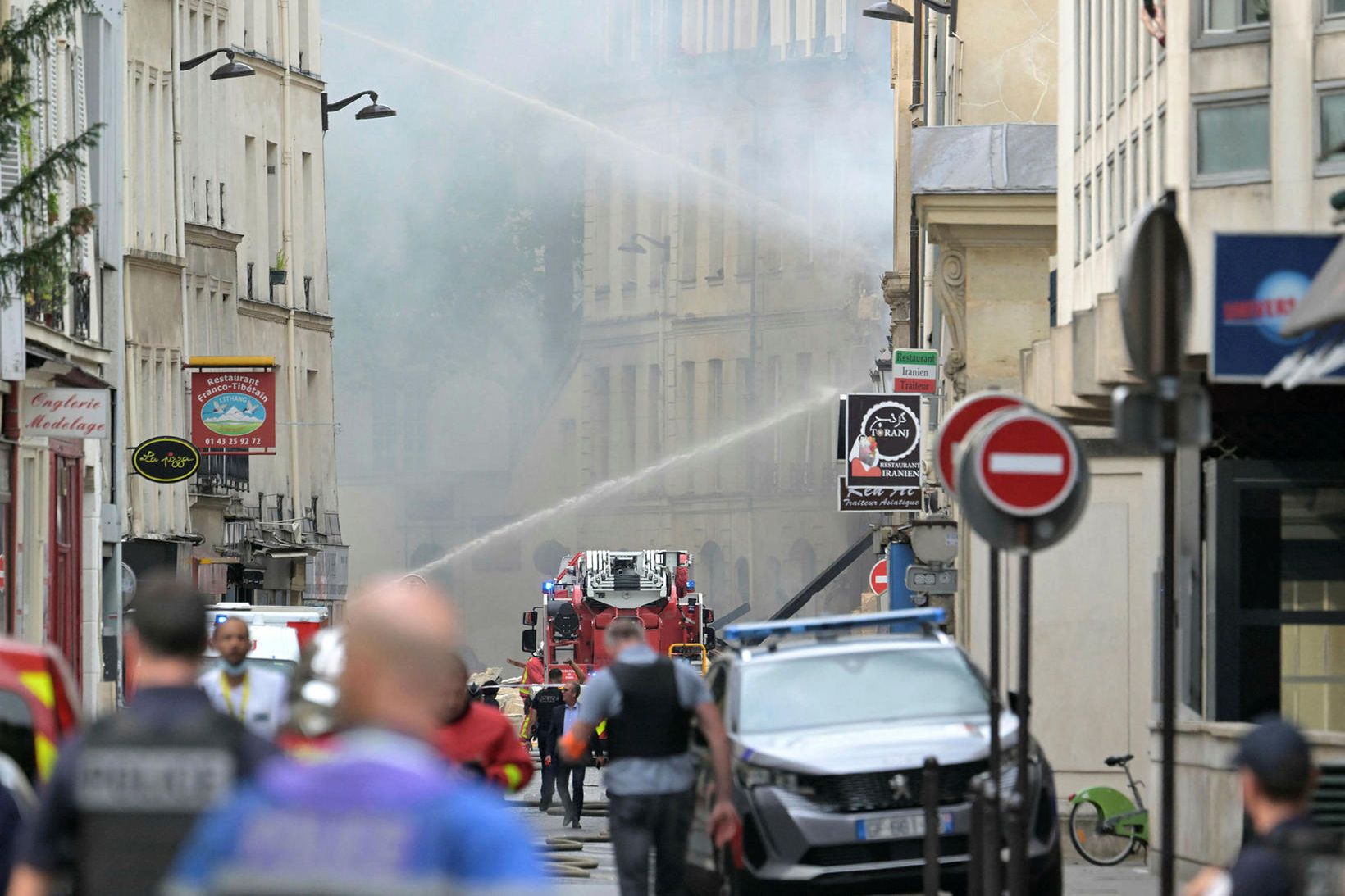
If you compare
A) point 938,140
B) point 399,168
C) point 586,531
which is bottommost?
point 586,531

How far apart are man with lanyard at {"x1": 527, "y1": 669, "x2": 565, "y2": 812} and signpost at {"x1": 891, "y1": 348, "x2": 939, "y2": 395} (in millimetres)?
6835

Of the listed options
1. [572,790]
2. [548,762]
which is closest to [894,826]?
[572,790]

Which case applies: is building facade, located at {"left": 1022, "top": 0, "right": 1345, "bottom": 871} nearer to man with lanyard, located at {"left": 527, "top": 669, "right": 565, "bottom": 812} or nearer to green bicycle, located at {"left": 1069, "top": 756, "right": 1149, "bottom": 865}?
green bicycle, located at {"left": 1069, "top": 756, "right": 1149, "bottom": 865}

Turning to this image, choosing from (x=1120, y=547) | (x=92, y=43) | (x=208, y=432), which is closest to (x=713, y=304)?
(x=208, y=432)

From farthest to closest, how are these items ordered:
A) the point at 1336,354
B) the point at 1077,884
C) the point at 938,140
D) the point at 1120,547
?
the point at 938,140, the point at 1120,547, the point at 1077,884, the point at 1336,354

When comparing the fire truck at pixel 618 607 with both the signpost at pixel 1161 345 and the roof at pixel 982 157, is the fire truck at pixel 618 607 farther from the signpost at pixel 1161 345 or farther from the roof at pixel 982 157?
the signpost at pixel 1161 345

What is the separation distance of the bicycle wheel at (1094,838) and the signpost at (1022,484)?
9250 millimetres

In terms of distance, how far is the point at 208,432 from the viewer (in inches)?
1444

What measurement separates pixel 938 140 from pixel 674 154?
63.3 meters

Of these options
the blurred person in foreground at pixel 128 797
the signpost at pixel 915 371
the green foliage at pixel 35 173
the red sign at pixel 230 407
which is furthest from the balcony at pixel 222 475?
the blurred person in foreground at pixel 128 797

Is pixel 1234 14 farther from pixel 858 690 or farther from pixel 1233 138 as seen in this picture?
pixel 858 690

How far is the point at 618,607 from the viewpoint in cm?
4584

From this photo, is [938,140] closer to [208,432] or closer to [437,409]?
[208,432]

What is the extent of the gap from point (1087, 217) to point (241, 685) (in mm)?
11801
